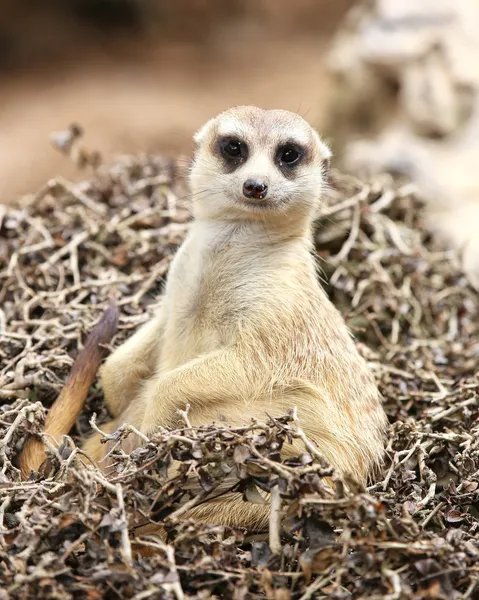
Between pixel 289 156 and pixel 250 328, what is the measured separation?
2.24 ft

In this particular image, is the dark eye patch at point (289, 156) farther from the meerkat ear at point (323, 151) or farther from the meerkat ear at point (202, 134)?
the meerkat ear at point (202, 134)

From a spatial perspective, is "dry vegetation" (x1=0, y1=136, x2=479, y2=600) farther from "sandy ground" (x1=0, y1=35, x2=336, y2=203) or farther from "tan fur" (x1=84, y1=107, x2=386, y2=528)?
"sandy ground" (x1=0, y1=35, x2=336, y2=203)

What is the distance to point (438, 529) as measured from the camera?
248cm

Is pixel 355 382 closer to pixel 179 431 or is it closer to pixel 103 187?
pixel 179 431

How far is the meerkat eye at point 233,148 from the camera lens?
9.57ft

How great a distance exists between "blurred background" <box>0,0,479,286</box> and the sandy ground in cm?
2

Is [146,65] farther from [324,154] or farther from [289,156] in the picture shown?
[289,156]

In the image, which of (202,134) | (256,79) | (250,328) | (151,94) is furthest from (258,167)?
(256,79)

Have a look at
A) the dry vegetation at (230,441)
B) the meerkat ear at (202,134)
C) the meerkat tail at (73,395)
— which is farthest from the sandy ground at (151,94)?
the meerkat tail at (73,395)

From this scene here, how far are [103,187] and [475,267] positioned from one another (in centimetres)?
218

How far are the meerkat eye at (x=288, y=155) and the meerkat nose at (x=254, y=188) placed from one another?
0.26m

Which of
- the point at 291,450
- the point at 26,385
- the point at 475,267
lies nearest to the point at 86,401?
the point at 26,385

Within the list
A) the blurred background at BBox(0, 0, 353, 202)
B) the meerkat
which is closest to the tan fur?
the meerkat

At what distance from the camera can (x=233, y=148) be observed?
2934 millimetres
